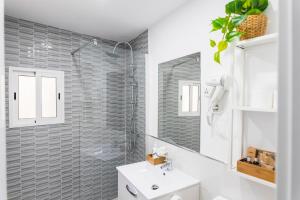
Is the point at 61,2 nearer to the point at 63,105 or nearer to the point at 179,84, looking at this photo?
the point at 63,105

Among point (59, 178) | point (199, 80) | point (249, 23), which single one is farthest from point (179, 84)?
point (59, 178)

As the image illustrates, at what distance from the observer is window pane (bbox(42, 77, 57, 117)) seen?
88.0 inches

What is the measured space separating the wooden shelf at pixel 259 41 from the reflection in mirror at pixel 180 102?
0.48 m

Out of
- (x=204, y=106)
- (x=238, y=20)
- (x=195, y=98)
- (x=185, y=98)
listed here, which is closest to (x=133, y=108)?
(x=185, y=98)

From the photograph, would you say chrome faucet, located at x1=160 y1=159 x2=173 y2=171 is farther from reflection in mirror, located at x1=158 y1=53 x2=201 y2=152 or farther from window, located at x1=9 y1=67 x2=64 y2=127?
window, located at x1=9 y1=67 x2=64 y2=127

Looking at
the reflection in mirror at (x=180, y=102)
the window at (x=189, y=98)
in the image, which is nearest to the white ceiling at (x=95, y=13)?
the reflection in mirror at (x=180, y=102)

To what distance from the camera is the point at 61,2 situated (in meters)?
1.67

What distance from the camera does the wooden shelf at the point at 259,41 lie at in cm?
94

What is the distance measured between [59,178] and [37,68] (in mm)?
1467

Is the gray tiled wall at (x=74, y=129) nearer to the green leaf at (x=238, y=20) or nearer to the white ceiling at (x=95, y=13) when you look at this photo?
the white ceiling at (x=95, y=13)

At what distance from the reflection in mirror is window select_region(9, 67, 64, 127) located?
54.2 inches

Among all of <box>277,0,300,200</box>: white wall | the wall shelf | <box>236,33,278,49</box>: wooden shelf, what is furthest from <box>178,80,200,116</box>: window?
<box>277,0,300,200</box>: white wall

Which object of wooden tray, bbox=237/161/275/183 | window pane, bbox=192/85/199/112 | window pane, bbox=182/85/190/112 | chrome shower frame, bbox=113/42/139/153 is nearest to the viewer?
wooden tray, bbox=237/161/275/183

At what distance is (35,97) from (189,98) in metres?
1.94
